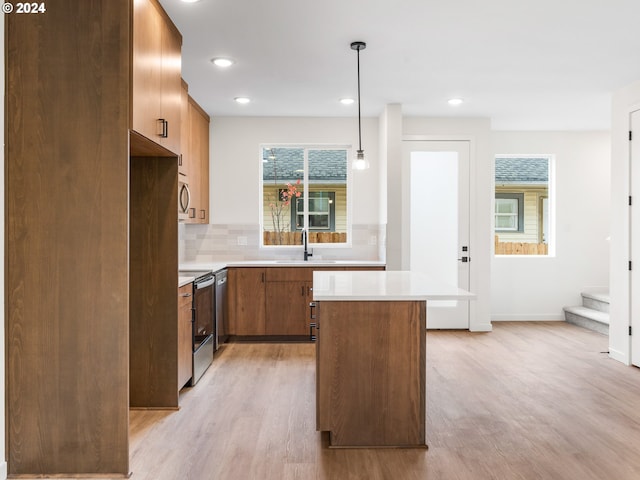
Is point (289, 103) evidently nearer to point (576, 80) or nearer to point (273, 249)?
point (273, 249)

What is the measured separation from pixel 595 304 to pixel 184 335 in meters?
5.23

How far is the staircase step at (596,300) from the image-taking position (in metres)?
6.11

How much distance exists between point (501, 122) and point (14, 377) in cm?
556

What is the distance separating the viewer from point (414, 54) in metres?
3.75

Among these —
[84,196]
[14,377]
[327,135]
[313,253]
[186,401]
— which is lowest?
[186,401]

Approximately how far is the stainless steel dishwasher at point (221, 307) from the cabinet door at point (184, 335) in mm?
1011

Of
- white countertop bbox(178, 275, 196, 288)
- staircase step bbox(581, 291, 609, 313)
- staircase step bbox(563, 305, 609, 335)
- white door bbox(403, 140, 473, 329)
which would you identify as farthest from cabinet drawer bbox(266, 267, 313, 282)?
staircase step bbox(581, 291, 609, 313)

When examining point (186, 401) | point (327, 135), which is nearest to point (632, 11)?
point (327, 135)

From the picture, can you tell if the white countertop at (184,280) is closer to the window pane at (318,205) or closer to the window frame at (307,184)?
the window frame at (307,184)

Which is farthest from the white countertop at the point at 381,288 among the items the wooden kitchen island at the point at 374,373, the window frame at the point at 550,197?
the window frame at the point at 550,197

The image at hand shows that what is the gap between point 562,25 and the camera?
10.6 ft

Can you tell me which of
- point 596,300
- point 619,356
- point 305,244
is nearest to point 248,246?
point 305,244

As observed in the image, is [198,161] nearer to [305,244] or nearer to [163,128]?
[305,244]

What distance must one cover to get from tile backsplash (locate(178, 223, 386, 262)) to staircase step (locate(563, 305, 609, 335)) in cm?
265
